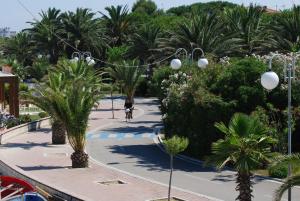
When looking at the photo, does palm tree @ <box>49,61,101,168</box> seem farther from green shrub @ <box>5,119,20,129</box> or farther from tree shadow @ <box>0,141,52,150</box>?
green shrub @ <box>5,119,20,129</box>

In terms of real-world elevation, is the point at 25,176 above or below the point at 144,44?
below

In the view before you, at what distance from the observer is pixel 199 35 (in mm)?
46594

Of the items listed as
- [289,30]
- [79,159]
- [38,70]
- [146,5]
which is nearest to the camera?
[79,159]

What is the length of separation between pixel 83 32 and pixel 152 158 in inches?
1840

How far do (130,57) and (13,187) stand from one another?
1806 inches

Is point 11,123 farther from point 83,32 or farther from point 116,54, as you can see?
point 83,32

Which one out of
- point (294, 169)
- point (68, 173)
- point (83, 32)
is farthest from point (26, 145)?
point (83, 32)

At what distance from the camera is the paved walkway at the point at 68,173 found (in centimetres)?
2053

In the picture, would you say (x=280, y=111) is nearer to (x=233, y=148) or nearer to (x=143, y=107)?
(x=233, y=148)

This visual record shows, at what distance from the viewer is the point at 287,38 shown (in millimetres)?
48219

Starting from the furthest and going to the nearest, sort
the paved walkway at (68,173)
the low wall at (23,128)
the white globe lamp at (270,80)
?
the low wall at (23,128) < the paved walkway at (68,173) < the white globe lamp at (270,80)

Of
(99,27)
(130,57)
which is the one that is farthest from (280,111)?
(99,27)

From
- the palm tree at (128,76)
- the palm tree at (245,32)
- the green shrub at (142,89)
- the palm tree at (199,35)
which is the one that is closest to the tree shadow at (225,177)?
the palm tree at (199,35)

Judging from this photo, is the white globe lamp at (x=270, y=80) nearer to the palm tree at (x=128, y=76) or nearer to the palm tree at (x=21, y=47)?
the palm tree at (x=128, y=76)
